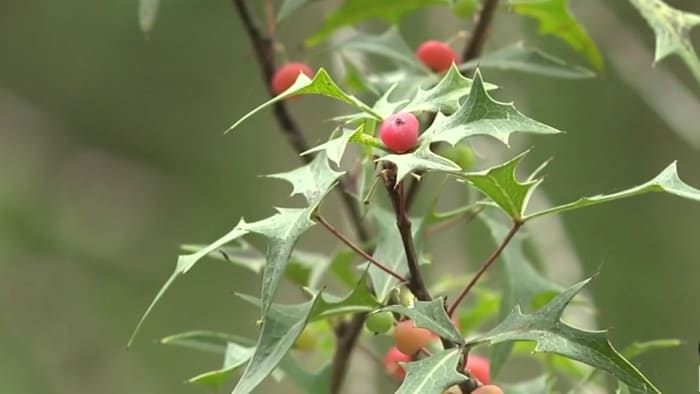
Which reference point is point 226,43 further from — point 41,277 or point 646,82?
point 646,82

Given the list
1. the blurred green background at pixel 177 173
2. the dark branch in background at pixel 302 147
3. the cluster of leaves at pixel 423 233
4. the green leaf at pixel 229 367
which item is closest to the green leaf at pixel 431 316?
the cluster of leaves at pixel 423 233

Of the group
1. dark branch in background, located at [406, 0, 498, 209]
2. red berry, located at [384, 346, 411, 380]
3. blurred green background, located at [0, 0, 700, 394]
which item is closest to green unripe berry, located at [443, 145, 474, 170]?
dark branch in background, located at [406, 0, 498, 209]

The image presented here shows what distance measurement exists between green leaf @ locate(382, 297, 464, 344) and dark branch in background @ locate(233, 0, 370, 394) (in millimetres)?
241

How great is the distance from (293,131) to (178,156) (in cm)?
154

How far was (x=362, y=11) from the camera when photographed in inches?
36.9

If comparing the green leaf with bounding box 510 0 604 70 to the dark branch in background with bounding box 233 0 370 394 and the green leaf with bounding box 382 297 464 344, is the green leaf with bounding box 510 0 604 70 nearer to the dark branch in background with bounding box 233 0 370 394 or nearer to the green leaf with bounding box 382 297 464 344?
the dark branch in background with bounding box 233 0 370 394

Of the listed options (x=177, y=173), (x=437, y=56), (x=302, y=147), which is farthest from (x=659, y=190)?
(x=177, y=173)

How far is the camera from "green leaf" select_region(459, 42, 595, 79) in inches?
33.6

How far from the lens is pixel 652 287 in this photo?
2.12 m

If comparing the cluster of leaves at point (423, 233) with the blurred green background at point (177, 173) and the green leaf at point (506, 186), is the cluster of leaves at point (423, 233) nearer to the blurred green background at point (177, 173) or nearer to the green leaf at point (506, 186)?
the green leaf at point (506, 186)

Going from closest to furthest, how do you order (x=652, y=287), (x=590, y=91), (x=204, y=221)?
(x=652, y=287) < (x=590, y=91) < (x=204, y=221)

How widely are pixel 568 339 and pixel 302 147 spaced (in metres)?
Answer: 0.44

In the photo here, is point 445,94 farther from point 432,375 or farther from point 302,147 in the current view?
point 302,147

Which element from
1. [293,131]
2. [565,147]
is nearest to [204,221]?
[565,147]
